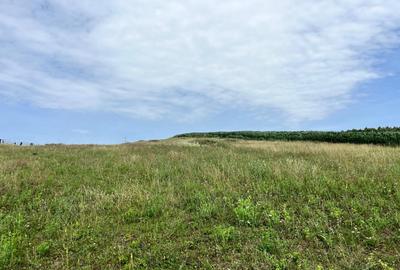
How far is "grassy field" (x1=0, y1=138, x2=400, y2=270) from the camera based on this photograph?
19.9 feet

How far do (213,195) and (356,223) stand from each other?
11.6ft

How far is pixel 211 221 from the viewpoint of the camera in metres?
7.52

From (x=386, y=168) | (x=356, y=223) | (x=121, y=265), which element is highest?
(x=386, y=168)

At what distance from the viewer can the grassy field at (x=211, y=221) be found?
19.9ft

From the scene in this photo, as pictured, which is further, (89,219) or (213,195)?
(213,195)

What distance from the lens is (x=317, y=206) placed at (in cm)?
791

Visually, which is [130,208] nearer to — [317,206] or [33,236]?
[33,236]

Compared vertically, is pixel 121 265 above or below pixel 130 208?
below

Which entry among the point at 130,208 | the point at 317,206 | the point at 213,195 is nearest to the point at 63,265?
the point at 130,208

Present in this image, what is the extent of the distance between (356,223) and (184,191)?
180 inches

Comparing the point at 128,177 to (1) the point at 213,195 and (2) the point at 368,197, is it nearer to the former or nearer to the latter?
(1) the point at 213,195

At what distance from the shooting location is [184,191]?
32.0ft

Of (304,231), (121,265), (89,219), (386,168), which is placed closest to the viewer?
(121,265)

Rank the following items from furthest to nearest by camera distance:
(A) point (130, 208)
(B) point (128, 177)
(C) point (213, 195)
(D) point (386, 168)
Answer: (B) point (128, 177)
(D) point (386, 168)
(C) point (213, 195)
(A) point (130, 208)
